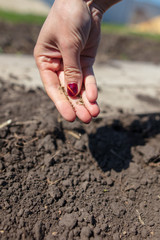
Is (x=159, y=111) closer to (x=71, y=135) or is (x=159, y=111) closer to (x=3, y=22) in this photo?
(x=71, y=135)

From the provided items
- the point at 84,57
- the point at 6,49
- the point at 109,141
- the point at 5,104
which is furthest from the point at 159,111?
the point at 6,49

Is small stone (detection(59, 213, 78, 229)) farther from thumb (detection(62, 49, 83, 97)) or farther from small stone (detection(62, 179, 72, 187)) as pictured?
thumb (detection(62, 49, 83, 97))

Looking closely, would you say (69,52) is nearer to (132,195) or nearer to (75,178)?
Answer: (75,178)

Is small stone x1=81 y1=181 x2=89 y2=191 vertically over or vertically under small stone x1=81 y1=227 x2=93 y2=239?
under

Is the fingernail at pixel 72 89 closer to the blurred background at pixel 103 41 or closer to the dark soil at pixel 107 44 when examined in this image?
the blurred background at pixel 103 41

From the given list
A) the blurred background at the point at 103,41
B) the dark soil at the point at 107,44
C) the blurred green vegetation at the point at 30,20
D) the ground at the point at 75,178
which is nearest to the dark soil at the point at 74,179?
the ground at the point at 75,178

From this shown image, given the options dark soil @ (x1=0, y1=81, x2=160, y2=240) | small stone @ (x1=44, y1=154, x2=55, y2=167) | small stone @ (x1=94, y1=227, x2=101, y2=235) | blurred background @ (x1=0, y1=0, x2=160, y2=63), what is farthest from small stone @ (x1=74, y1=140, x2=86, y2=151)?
blurred background @ (x1=0, y1=0, x2=160, y2=63)
